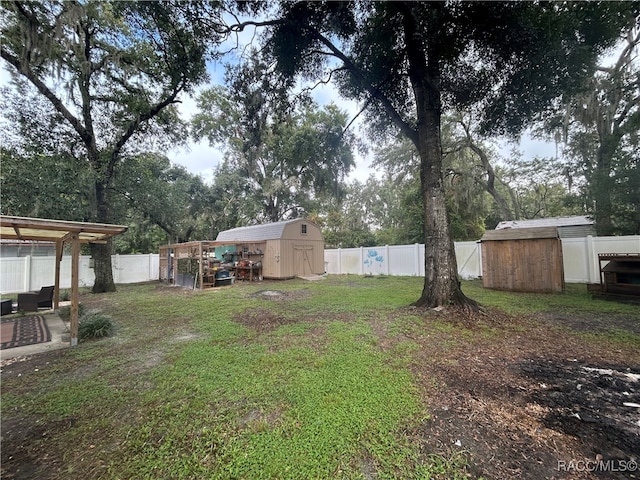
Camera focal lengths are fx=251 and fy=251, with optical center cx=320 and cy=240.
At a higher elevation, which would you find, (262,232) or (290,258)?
(262,232)

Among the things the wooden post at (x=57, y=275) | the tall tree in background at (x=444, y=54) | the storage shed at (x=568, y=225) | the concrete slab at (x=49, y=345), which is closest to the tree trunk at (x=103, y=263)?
the wooden post at (x=57, y=275)

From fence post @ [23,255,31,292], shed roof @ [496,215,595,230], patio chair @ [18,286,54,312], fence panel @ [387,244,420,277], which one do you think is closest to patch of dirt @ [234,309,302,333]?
patio chair @ [18,286,54,312]

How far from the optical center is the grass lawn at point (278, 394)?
1.75 meters

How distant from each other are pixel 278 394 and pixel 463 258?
11.5 m

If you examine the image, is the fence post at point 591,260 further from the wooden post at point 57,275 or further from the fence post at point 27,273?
the fence post at point 27,273

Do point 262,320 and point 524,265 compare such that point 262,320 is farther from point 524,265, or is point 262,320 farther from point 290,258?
point 524,265

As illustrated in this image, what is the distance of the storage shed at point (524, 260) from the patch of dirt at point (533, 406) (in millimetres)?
4484

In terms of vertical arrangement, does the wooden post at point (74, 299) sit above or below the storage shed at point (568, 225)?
below

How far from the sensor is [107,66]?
27.3ft

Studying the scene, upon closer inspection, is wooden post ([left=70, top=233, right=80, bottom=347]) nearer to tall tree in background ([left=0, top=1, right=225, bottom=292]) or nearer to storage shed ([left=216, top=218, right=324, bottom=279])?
tall tree in background ([left=0, top=1, right=225, bottom=292])

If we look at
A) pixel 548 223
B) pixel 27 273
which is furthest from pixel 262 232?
pixel 548 223

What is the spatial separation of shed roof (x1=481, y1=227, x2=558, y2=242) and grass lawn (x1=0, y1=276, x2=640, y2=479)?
9.03ft

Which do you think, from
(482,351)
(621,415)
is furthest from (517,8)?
(621,415)

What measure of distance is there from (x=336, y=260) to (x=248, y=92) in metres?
10.9
